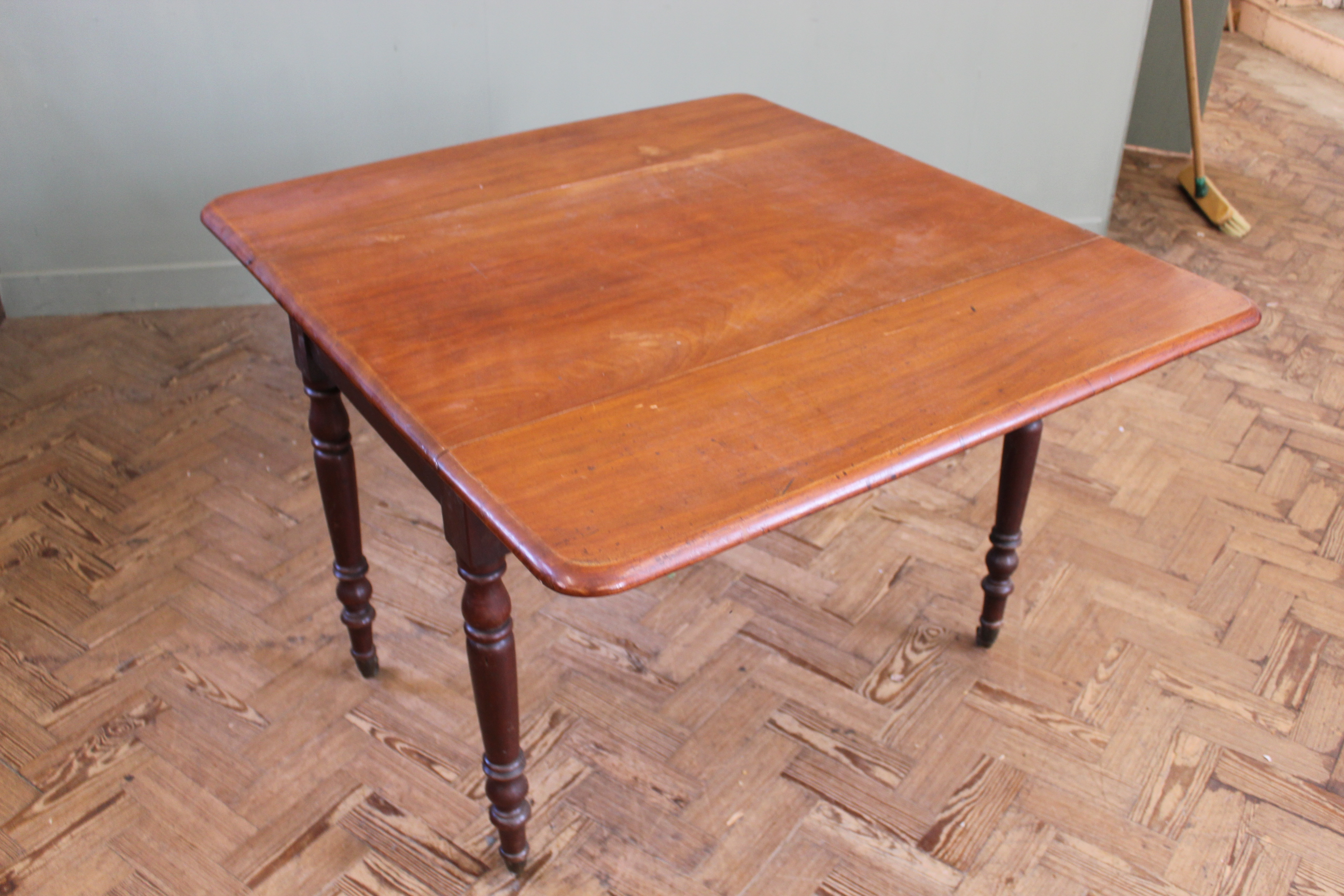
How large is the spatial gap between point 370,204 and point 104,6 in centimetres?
150

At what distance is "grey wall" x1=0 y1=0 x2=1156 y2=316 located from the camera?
2594mm

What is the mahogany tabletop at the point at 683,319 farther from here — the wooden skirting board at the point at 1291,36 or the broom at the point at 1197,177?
the wooden skirting board at the point at 1291,36

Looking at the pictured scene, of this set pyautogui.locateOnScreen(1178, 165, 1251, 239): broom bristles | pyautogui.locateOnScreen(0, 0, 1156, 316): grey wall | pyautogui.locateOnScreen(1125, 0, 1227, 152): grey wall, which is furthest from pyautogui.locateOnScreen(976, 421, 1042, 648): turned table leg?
pyautogui.locateOnScreen(1125, 0, 1227, 152): grey wall

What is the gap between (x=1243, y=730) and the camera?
177 cm

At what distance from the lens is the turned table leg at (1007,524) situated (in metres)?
→ 1.66

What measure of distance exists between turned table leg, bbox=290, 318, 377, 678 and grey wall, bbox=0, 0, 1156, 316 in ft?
4.46

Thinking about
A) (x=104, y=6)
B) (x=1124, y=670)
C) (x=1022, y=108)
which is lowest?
(x=1124, y=670)

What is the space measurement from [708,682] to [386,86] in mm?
1731

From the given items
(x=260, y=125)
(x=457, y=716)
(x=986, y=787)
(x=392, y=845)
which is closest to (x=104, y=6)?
(x=260, y=125)

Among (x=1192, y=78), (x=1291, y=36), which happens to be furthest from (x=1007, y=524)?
(x=1291, y=36)

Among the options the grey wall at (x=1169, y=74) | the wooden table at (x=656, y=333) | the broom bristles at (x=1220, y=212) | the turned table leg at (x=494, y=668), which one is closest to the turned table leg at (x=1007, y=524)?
the wooden table at (x=656, y=333)

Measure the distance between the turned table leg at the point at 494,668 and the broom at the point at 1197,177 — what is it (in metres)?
2.89

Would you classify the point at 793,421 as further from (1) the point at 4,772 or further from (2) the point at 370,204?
(1) the point at 4,772

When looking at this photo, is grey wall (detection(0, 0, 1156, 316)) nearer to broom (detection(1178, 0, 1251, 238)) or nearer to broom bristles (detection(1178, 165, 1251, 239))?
broom (detection(1178, 0, 1251, 238))
